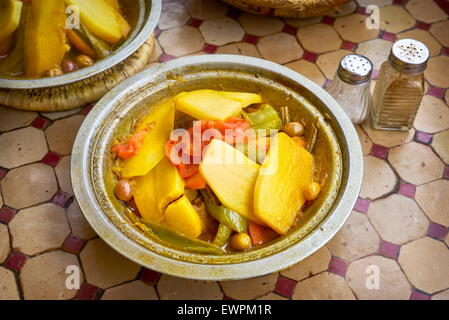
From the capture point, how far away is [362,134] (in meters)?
1.98

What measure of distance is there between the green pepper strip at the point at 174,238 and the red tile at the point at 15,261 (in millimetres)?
447

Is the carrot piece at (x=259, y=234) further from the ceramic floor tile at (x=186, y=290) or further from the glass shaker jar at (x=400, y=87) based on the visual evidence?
the glass shaker jar at (x=400, y=87)

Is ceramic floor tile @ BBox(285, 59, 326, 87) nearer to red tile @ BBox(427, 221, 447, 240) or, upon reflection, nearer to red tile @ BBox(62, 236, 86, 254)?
red tile @ BBox(427, 221, 447, 240)

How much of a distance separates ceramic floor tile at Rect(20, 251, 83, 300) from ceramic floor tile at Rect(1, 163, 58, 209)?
0.82ft

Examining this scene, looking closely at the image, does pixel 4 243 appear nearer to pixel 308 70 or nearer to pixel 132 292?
pixel 132 292

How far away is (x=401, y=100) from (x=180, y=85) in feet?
2.89

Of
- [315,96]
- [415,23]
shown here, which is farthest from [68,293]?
[415,23]

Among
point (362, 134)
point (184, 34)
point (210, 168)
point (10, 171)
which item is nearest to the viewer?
point (210, 168)

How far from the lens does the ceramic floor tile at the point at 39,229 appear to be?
166 cm

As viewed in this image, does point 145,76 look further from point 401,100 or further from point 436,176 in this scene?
point 436,176

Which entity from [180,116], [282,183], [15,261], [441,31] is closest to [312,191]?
[282,183]

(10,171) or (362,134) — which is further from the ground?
(10,171)

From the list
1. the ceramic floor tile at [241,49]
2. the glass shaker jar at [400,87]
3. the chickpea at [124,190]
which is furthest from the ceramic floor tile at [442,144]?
the chickpea at [124,190]

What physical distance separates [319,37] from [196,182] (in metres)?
1.23
